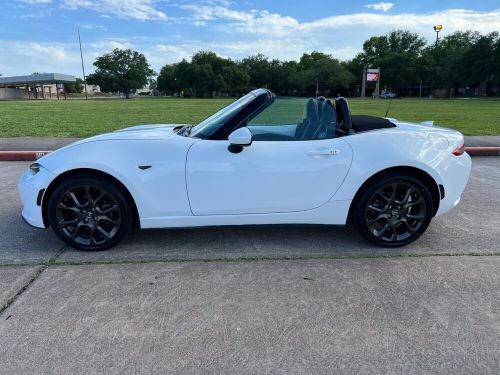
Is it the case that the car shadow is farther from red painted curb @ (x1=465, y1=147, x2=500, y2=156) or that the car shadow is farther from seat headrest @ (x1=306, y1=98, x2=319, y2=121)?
red painted curb @ (x1=465, y1=147, x2=500, y2=156)

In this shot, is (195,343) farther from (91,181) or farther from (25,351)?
(91,181)

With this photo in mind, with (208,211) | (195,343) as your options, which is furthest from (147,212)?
(195,343)

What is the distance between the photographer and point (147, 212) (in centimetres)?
345

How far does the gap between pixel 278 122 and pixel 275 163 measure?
750 millimetres

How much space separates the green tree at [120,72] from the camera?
102812 millimetres

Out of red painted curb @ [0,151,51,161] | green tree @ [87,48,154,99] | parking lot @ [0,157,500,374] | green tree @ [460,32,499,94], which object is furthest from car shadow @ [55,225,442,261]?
green tree @ [87,48,154,99]

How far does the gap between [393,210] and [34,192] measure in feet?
10.4

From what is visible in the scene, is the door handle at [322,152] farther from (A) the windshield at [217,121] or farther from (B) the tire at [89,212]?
(B) the tire at [89,212]

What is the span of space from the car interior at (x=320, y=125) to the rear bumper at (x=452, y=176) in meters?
0.62

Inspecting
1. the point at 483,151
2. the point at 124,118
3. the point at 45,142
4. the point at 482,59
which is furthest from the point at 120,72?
the point at 483,151

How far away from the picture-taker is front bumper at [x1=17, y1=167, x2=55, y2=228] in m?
3.42

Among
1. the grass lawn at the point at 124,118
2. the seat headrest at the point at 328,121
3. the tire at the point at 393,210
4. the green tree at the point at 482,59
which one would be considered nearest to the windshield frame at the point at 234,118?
the seat headrest at the point at 328,121

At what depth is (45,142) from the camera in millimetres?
9531

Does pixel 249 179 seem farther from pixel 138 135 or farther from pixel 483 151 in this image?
pixel 483 151
